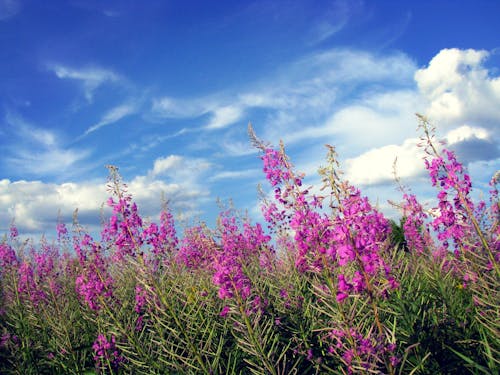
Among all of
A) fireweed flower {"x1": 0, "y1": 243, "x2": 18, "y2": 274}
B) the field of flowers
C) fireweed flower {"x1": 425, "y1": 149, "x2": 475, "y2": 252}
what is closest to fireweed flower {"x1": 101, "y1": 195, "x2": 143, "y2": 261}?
the field of flowers

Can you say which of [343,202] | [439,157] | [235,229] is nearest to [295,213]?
[343,202]

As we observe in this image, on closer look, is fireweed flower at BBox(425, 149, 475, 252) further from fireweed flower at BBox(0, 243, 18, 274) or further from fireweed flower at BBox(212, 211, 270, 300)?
fireweed flower at BBox(0, 243, 18, 274)

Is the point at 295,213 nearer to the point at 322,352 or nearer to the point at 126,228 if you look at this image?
the point at 322,352

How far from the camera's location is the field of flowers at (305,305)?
3375 mm

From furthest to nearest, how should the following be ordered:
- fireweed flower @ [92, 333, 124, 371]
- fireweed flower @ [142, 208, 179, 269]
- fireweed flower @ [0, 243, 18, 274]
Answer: fireweed flower @ [0, 243, 18, 274], fireweed flower @ [142, 208, 179, 269], fireweed flower @ [92, 333, 124, 371]

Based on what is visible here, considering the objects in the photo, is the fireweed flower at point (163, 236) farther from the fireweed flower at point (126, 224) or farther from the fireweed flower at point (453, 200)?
the fireweed flower at point (453, 200)

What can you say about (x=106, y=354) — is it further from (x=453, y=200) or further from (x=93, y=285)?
(x=453, y=200)

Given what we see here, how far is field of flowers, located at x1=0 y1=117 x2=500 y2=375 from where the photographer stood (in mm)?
3375

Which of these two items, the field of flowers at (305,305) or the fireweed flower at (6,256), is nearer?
the field of flowers at (305,305)

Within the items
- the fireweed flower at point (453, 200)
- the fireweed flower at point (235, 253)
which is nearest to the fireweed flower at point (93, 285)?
the fireweed flower at point (235, 253)

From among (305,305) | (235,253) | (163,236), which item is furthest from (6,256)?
(305,305)

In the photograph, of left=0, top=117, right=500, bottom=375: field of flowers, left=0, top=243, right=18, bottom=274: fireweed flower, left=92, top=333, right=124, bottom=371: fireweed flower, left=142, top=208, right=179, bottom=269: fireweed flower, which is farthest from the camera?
left=0, top=243, right=18, bottom=274: fireweed flower

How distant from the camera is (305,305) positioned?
557 cm

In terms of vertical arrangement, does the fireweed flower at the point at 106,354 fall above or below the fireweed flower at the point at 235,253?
below
